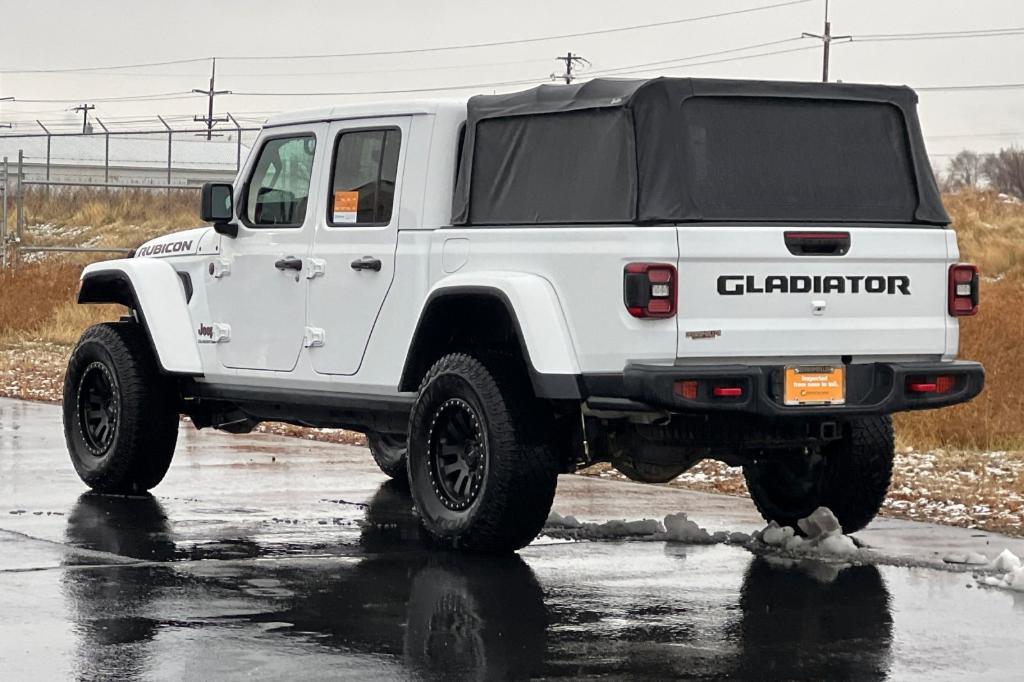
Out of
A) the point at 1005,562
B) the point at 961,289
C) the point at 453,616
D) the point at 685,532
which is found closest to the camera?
the point at 453,616

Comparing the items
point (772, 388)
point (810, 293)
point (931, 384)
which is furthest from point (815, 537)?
point (810, 293)

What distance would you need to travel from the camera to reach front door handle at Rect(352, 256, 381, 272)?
9.43m

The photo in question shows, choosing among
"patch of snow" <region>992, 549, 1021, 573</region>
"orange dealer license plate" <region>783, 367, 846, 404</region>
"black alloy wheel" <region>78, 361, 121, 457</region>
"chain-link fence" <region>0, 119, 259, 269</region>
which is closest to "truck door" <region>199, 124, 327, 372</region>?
"black alloy wheel" <region>78, 361, 121, 457</region>

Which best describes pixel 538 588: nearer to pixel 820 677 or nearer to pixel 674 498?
pixel 820 677

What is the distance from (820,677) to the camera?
638cm

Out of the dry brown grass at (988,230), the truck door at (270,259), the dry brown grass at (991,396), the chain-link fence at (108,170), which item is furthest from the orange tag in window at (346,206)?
the chain-link fence at (108,170)

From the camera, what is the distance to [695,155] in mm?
8406

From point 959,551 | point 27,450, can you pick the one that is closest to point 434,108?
point 959,551

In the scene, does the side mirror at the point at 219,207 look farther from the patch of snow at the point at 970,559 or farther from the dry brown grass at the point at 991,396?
the dry brown grass at the point at 991,396

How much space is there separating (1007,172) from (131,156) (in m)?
31.9

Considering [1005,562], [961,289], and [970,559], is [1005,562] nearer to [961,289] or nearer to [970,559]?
[970,559]

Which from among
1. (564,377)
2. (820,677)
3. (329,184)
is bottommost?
(820,677)

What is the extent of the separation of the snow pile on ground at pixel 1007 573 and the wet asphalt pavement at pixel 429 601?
0.12m

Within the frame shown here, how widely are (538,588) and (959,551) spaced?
2308mm
